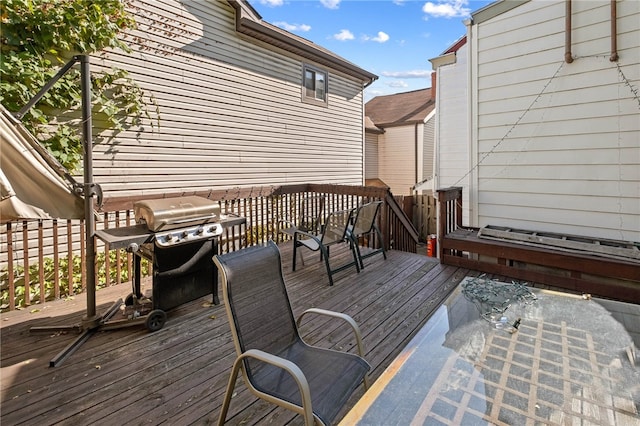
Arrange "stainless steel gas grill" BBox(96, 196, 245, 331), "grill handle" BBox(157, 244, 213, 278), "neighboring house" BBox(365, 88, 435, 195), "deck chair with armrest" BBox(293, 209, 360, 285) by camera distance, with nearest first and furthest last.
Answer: "stainless steel gas grill" BBox(96, 196, 245, 331) → "grill handle" BBox(157, 244, 213, 278) → "deck chair with armrest" BBox(293, 209, 360, 285) → "neighboring house" BBox(365, 88, 435, 195)

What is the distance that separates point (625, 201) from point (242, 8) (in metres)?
6.90

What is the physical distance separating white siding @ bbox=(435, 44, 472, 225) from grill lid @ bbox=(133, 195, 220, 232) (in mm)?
4825

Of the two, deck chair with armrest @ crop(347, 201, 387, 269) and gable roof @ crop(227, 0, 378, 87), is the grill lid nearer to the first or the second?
deck chair with armrest @ crop(347, 201, 387, 269)

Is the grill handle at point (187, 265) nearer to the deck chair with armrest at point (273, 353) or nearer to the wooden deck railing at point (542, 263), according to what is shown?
the deck chair with armrest at point (273, 353)

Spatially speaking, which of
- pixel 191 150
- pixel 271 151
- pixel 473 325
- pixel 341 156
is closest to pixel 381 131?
pixel 341 156

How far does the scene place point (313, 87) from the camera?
8656 mm

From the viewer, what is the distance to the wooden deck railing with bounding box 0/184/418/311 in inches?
139

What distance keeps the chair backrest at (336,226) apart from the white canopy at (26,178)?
259 centimetres

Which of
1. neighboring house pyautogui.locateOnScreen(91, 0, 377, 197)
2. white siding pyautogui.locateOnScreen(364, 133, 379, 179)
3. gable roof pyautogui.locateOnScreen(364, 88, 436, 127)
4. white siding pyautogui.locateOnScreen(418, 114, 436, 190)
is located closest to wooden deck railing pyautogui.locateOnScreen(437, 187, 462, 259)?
neighboring house pyautogui.locateOnScreen(91, 0, 377, 197)

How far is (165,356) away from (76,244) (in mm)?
3303

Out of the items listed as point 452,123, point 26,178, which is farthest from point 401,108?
point 26,178

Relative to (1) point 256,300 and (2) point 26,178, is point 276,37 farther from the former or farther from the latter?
(1) point 256,300

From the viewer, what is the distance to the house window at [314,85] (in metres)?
8.37

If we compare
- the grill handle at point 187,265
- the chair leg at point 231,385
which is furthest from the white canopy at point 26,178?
the chair leg at point 231,385
